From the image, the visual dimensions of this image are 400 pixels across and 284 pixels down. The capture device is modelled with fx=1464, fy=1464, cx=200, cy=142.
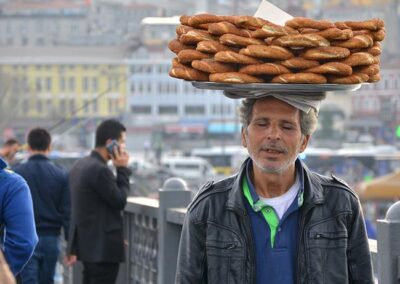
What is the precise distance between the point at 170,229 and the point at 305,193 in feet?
14.5

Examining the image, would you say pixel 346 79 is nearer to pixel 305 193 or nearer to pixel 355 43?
pixel 355 43

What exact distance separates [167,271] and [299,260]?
14.7ft

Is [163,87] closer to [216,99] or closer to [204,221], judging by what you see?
[216,99]

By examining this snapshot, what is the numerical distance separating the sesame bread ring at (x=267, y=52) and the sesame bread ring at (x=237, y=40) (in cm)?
3

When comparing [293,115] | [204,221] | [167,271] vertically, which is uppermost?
[293,115]

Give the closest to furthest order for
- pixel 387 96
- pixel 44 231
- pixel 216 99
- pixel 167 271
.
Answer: pixel 167 271 → pixel 44 231 → pixel 387 96 → pixel 216 99

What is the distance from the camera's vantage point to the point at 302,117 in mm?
4324

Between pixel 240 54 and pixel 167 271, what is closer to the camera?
pixel 240 54

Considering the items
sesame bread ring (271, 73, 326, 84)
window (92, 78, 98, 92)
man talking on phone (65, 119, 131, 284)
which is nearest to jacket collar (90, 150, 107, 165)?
man talking on phone (65, 119, 131, 284)

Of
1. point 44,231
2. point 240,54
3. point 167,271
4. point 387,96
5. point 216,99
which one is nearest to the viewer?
point 240,54

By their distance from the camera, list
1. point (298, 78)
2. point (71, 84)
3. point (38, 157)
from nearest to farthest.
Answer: point (298, 78) → point (38, 157) → point (71, 84)

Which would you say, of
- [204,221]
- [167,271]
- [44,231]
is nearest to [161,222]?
[167,271]

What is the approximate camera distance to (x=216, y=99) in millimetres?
143875

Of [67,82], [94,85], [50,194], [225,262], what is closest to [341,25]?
[225,262]
